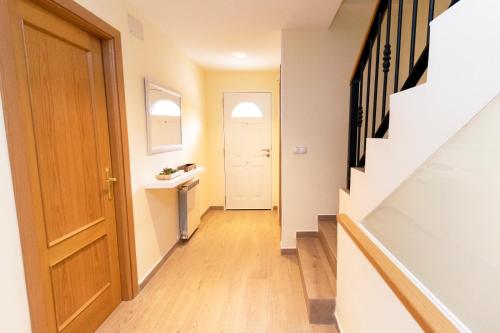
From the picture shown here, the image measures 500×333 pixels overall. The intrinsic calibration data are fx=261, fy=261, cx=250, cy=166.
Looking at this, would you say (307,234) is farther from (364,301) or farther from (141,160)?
(141,160)

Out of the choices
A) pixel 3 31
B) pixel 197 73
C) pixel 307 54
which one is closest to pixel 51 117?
pixel 3 31

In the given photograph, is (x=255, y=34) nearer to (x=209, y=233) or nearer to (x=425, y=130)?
(x=425, y=130)

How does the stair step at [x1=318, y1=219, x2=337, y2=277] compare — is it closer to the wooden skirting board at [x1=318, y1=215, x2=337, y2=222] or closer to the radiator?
the wooden skirting board at [x1=318, y1=215, x2=337, y2=222]

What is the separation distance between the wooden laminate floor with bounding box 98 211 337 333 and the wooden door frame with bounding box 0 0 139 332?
1.61ft

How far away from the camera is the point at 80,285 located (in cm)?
173

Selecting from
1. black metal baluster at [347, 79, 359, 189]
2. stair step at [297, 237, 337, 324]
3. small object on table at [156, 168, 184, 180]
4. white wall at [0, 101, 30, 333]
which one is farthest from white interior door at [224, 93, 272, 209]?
white wall at [0, 101, 30, 333]

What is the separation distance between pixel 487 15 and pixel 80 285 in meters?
2.37

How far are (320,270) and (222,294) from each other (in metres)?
0.89

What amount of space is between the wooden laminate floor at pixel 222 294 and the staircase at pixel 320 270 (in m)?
0.11

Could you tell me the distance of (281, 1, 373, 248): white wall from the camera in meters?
2.73

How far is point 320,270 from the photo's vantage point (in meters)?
2.29

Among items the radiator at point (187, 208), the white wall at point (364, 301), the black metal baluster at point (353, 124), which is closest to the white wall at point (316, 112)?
the black metal baluster at point (353, 124)

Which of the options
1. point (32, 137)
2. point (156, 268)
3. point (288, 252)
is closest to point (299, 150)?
point (288, 252)

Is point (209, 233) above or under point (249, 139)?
under
